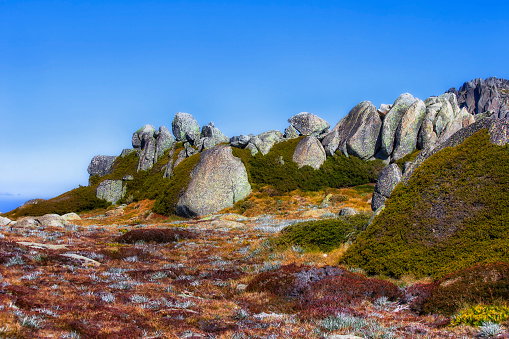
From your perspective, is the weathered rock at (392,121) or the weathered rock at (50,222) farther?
the weathered rock at (392,121)

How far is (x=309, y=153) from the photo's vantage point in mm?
56750

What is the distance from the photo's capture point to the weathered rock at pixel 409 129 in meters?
55.4

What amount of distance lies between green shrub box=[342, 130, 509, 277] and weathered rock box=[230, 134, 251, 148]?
1758 inches

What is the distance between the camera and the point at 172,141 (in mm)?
69000

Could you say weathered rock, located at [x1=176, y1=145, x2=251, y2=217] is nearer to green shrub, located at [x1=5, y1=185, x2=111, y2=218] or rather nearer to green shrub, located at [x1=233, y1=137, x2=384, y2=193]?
green shrub, located at [x1=233, y1=137, x2=384, y2=193]

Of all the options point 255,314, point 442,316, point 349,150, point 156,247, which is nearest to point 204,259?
point 156,247

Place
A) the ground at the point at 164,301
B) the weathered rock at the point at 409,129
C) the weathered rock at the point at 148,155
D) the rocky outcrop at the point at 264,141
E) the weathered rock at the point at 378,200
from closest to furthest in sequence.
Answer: the ground at the point at 164,301 → the weathered rock at the point at 378,200 → the weathered rock at the point at 409,129 → the rocky outcrop at the point at 264,141 → the weathered rock at the point at 148,155

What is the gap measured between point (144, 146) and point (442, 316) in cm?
6817

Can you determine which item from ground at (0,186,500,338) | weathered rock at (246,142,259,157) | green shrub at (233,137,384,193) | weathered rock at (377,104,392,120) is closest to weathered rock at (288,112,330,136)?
green shrub at (233,137,384,193)

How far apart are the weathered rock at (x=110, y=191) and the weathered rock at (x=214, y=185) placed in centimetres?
1941

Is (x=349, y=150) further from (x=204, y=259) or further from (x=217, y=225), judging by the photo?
(x=204, y=259)

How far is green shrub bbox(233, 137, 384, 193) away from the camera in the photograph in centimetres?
5319

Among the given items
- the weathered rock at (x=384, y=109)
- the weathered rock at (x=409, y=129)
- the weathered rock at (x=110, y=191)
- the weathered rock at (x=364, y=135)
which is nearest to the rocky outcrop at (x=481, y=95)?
the weathered rock at (x=384, y=109)

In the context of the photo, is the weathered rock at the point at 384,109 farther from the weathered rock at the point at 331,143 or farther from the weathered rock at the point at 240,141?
the weathered rock at the point at 240,141
